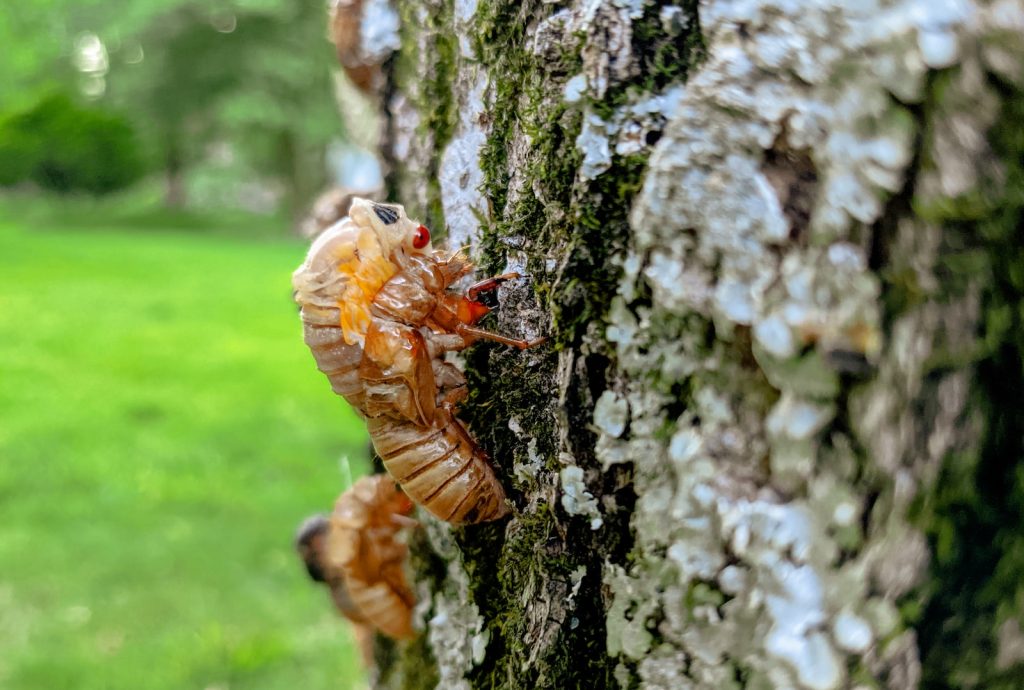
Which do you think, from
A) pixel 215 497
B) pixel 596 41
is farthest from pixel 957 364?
pixel 215 497

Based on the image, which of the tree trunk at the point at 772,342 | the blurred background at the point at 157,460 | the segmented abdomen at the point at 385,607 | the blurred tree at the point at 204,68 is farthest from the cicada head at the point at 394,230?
the blurred tree at the point at 204,68

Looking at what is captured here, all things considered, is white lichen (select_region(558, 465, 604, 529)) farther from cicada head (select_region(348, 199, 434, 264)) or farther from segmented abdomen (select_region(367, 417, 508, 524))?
A: cicada head (select_region(348, 199, 434, 264))

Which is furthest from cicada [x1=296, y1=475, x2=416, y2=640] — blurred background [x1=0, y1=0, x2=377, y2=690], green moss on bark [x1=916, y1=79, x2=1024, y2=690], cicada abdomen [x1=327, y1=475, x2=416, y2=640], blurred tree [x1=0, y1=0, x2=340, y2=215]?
blurred tree [x1=0, y1=0, x2=340, y2=215]

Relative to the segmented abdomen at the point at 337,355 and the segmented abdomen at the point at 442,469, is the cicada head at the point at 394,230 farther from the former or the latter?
the segmented abdomen at the point at 442,469

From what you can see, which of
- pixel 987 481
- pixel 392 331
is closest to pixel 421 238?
pixel 392 331

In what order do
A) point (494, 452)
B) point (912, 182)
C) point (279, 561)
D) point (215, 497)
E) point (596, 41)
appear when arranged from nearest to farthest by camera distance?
1. point (912, 182)
2. point (596, 41)
3. point (494, 452)
4. point (279, 561)
5. point (215, 497)

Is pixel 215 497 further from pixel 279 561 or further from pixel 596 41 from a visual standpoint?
pixel 596 41
